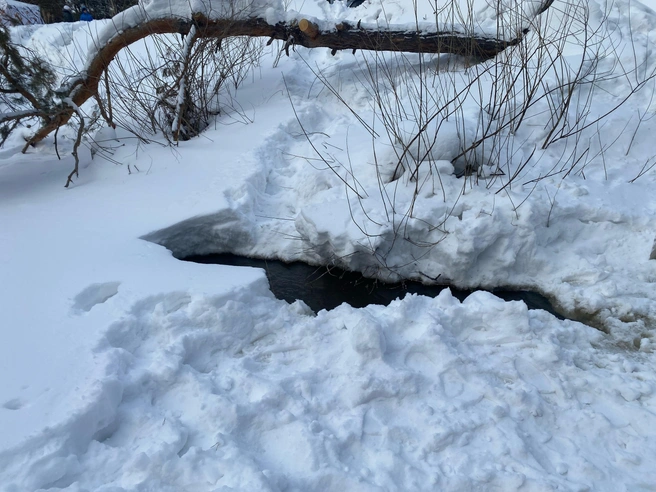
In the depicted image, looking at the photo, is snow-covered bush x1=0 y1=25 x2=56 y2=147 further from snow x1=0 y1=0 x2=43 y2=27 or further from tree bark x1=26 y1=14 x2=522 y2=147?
snow x1=0 y1=0 x2=43 y2=27

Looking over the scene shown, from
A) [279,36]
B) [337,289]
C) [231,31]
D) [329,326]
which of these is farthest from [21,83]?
[329,326]

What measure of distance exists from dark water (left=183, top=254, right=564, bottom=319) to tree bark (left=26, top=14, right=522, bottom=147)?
95.3 inches

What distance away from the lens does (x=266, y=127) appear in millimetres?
5199

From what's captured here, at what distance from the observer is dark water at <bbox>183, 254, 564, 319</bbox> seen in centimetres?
342

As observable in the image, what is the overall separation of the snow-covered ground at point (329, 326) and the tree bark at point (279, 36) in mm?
752

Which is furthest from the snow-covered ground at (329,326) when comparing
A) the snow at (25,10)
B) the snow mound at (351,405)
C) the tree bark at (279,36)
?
the snow at (25,10)

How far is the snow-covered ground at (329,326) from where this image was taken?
1911 mm

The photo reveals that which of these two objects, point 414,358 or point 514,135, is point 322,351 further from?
point 514,135

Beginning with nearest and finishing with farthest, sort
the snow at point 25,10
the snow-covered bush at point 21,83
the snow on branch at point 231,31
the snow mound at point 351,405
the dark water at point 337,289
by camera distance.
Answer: the snow mound at point 351,405, the dark water at point 337,289, the snow-covered bush at point 21,83, the snow on branch at point 231,31, the snow at point 25,10

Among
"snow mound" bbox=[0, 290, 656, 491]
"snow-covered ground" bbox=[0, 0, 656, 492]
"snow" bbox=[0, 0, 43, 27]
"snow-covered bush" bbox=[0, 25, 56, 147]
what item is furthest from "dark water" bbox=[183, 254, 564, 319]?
"snow" bbox=[0, 0, 43, 27]

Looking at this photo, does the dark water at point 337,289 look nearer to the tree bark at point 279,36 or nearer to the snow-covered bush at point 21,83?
the snow-covered bush at point 21,83

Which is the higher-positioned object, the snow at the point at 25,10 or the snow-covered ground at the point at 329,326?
the snow at the point at 25,10

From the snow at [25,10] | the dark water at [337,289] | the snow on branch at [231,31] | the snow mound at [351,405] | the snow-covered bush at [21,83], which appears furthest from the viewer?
the snow at [25,10]

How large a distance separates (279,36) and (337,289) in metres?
3.44
